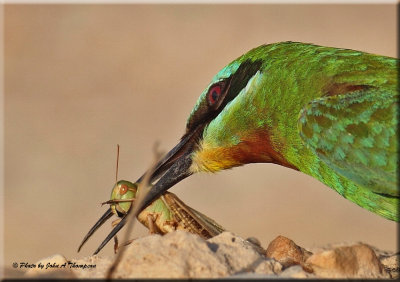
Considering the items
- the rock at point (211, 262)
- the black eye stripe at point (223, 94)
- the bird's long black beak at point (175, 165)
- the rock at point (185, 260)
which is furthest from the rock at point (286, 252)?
the black eye stripe at point (223, 94)

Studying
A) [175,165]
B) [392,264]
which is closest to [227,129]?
[175,165]

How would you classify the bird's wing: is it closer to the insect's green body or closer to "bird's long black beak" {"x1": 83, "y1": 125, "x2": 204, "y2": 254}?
the insect's green body

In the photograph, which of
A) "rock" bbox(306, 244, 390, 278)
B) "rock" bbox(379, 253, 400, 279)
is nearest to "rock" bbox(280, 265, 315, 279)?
"rock" bbox(306, 244, 390, 278)

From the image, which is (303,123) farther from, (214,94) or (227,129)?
(214,94)

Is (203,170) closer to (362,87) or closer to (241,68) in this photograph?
(241,68)

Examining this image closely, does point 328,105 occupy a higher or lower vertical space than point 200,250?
higher

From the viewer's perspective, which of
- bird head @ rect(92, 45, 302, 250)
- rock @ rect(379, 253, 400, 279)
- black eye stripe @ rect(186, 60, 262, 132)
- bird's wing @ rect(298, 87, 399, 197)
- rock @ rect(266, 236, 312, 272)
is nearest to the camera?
rock @ rect(266, 236, 312, 272)

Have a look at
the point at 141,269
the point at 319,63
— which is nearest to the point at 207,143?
the point at 319,63
